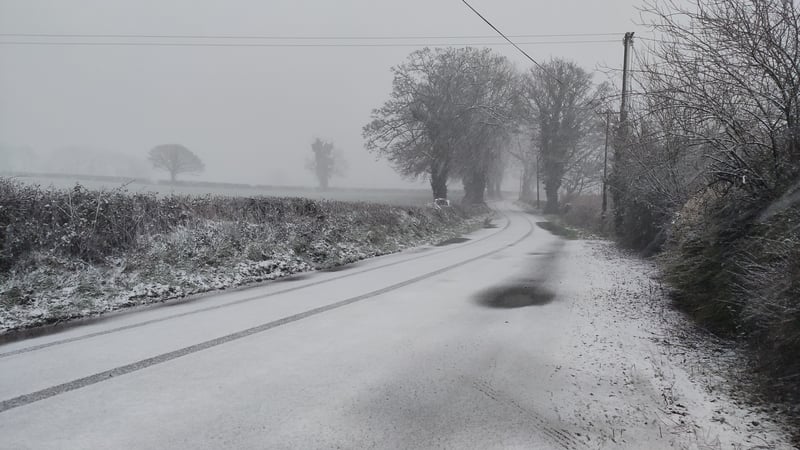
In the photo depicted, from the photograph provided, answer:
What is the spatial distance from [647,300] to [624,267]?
13.1ft

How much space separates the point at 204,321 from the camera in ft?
20.6

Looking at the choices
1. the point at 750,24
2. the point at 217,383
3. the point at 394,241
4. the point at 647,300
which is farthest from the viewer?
the point at 394,241

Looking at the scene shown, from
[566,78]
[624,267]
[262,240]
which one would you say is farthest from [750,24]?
[566,78]

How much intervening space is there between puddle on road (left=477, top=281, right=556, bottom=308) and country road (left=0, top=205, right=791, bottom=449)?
4.4 inches

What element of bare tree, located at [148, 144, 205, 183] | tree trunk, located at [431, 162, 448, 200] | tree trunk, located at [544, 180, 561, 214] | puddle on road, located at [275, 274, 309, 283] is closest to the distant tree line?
tree trunk, located at [431, 162, 448, 200]

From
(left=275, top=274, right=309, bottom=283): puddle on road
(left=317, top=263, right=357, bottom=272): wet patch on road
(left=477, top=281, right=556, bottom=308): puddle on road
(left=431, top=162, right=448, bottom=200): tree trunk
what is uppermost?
(left=431, top=162, right=448, bottom=200): tree trunk

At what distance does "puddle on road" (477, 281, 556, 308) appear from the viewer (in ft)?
24.4

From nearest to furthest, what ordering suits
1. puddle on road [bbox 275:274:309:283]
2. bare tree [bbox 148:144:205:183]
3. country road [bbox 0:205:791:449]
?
country road [bbox 0:205:791:449]
puddle on road [bbox 275:274:309:283]
bare tree [bbox 148:144:205:183]

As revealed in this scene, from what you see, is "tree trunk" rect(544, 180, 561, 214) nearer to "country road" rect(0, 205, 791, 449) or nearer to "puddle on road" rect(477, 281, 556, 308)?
"puddle on road" rect(477, 281, 556, 308)

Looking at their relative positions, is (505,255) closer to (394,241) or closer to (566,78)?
(394,241)

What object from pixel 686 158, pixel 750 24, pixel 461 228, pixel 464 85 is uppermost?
pixel 464 85

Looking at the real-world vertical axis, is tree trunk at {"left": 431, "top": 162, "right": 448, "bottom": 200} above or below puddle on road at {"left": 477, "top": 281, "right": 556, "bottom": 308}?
above

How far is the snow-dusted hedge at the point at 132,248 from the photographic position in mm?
7219

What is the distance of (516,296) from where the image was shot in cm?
799
